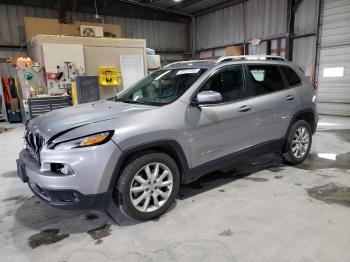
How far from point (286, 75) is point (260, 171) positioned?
4.45 ft

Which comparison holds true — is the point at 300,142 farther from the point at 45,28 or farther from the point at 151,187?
the point at 45,28

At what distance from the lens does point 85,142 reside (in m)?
2.21

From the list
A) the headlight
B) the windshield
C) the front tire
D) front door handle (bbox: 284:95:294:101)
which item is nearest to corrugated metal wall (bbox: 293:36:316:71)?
front door handle (bbox: 284:95:294:101)

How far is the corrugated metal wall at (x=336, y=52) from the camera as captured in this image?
8.77 metres

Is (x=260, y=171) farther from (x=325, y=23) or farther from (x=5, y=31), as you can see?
(x=5, y=31)

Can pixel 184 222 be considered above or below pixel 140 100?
below

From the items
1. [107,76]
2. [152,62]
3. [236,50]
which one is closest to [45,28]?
[107,76]

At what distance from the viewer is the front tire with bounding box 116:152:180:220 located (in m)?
2.40

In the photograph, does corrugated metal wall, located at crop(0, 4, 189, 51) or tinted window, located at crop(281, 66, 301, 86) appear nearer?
tinted window, located at crop(281, 66, 301, 86)

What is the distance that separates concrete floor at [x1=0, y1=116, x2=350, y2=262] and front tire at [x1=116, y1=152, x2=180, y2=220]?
A: 0.14 metres

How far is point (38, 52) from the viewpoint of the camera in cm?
772

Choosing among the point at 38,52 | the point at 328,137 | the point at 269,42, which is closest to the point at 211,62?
the point at 328,137

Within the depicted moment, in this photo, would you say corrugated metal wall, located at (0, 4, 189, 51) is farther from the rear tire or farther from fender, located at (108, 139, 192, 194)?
the rear tire

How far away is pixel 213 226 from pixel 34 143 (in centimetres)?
179
